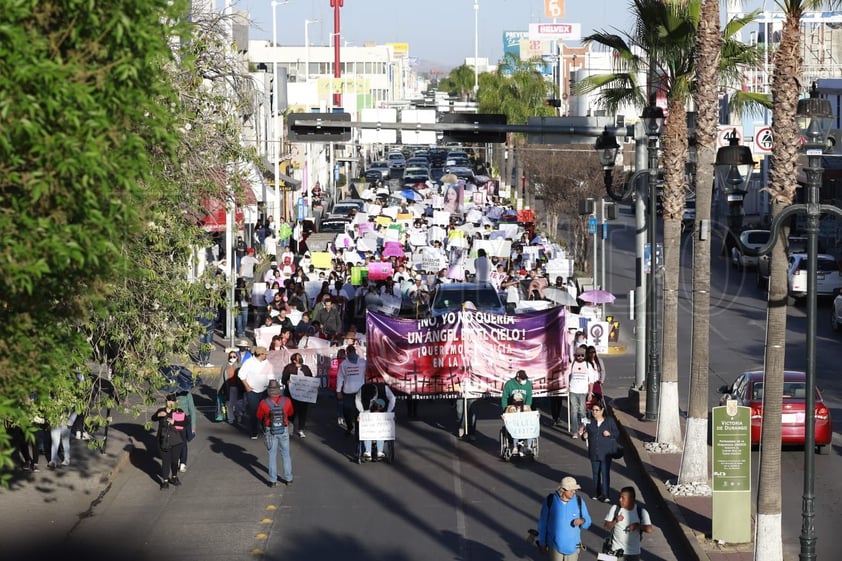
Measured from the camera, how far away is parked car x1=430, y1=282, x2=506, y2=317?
3194 cm

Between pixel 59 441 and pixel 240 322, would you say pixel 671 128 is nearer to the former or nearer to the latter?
pixel 59 441

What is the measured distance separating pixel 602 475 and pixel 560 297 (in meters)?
14.9

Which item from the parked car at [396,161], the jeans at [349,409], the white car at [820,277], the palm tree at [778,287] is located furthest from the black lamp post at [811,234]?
the parked car at [396,161]

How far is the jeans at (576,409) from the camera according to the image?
890 inches

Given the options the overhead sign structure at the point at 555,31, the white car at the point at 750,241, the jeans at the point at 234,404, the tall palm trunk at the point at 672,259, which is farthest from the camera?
the overhead sign structure at the point at 555,31

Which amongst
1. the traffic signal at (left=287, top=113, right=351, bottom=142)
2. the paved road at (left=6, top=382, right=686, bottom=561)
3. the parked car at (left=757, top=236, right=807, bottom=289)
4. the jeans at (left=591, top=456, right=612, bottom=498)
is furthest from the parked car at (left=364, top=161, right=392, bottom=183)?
the jeans at (left=591, top=456, right=612, bottom=498)

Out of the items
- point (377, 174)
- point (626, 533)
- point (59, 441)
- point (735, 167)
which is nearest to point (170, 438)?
point (59, 441)

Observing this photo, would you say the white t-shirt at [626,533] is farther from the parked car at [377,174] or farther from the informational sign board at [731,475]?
the parked car at [377,174]

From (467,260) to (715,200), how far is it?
99.6ft

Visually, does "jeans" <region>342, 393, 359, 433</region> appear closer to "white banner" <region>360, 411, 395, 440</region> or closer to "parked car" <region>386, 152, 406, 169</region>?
"white banner" <region>360, 411, 395, 440</region>

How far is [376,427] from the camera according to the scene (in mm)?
20609

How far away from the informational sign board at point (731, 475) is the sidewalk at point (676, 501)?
23cm

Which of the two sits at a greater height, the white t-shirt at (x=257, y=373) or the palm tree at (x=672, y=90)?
the palm tree at (x=672, y=90)

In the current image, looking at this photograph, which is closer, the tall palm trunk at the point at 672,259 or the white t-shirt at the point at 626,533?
the white t-shirt at the point at 626,533
